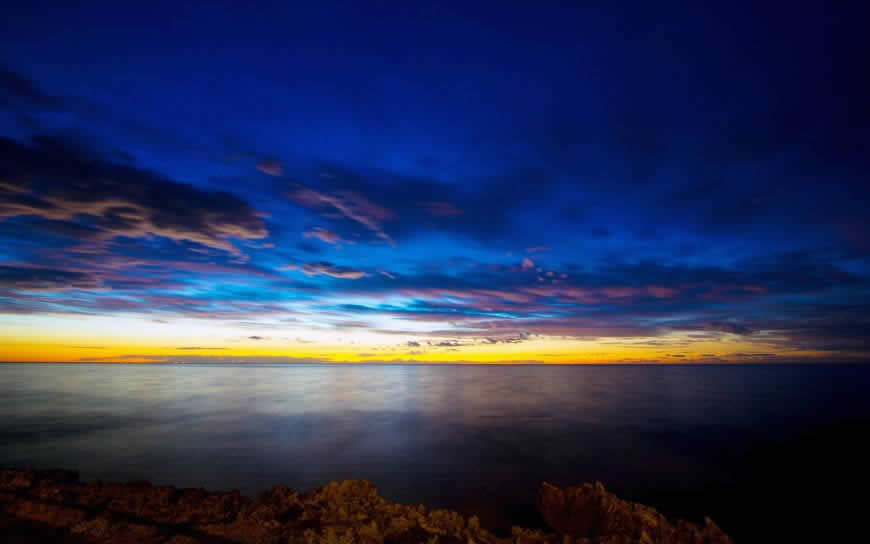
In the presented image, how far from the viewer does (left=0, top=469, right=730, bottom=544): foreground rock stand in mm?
7184

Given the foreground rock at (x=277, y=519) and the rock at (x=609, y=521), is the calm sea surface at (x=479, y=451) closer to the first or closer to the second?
the rock at (x=609, y=521)

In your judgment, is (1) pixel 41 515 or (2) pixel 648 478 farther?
(2) pixel 648 478

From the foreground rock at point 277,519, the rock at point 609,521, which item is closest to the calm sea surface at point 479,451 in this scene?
the rock at point 609,521

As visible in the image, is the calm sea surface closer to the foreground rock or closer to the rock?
the rock

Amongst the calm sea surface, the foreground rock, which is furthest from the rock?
the calm sea surface

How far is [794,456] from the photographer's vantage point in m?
20.2

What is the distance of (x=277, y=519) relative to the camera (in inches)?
320

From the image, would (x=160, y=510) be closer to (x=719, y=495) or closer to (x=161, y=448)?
(x=161, y=448)

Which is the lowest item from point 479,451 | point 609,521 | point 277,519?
point 479,451

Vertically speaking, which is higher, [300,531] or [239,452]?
[300,531]

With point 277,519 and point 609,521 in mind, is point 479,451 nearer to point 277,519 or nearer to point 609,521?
point 609,521

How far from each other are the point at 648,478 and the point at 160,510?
17.9 m

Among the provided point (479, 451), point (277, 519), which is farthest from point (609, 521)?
point (479, 451)

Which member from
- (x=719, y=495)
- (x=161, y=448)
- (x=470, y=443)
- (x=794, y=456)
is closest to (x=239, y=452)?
(x=161, y=448)
